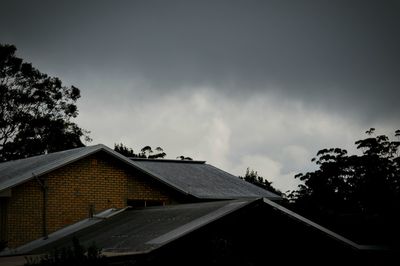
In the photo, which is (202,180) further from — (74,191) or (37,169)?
(37,169)

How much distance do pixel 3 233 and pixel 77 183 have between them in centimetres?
273

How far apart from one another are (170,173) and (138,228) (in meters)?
10.6

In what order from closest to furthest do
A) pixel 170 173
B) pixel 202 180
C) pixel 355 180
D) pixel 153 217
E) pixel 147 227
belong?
pixel 147 227 < pixel 153 217 < pixel 202 180 < pixel 170 173 < pixel 355 180

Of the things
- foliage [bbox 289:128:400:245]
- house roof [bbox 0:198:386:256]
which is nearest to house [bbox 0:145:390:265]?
house roof [bbox 0:198:386:256]

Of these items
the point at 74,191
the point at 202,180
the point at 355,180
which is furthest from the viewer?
the point at 355,180

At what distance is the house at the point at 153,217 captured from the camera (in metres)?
10.8

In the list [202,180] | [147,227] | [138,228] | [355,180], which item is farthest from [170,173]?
[355,180]

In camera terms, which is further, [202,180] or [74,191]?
[202,180]

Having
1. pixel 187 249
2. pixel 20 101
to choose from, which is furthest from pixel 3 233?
pixel 20 101

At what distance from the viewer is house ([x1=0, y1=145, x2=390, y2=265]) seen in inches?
426

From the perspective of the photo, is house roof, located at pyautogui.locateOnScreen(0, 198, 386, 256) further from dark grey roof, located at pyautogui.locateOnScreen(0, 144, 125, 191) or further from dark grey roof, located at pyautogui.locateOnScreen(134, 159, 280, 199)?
dark grey roof, located at pyautogui.locateOnScreen(134, 159, 280, 199)

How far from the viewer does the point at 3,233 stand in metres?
17.1

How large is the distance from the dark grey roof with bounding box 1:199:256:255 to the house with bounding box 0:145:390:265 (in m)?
0.04

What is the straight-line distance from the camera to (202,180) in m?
23.5
